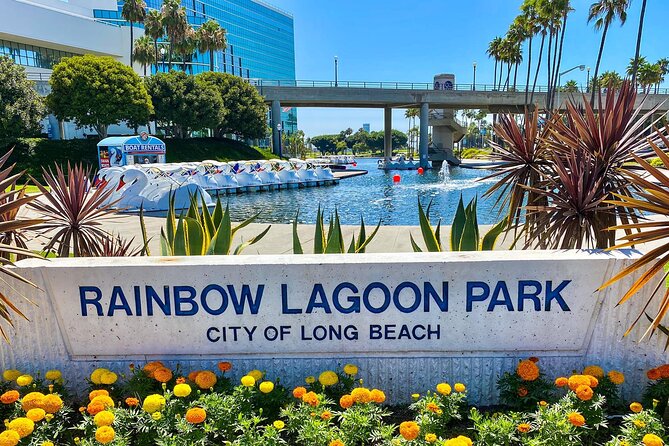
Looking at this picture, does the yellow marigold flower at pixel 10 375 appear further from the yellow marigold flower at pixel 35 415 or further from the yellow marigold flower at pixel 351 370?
the yellow marigold flower at pixel 351 370

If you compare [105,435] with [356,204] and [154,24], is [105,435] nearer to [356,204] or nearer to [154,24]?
[356,204]

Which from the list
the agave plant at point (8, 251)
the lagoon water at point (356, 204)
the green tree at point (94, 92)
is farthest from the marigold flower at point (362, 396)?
the green tree at point (94, 92)

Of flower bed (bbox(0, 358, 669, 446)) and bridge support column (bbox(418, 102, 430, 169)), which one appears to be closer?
flower bed (bbox(0, 358, 669, 446))

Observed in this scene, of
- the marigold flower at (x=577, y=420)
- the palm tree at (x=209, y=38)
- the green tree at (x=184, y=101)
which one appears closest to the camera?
the marigold flower at (x=577, y=420)

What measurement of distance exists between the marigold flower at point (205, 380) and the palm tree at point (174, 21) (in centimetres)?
5258

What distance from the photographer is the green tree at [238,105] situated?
48344 mm

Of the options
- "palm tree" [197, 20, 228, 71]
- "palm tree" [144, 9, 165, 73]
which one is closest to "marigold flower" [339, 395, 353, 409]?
A: "palm tree" [144, 9, 165, 73]

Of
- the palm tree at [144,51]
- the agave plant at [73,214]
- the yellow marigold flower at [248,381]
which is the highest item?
the palm tree at [144,51]

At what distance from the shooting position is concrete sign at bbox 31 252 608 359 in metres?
2.74

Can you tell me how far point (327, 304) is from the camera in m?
2.81

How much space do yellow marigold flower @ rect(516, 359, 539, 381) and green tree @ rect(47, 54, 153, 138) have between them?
37.1 metres

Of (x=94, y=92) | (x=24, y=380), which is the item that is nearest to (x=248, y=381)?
(x=24, y=380)

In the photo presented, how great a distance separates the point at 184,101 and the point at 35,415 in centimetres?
4298

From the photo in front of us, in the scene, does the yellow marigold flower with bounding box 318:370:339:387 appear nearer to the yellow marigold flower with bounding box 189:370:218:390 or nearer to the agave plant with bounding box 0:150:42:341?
the yellow marigold flower with bounding box 189:370:218:390
